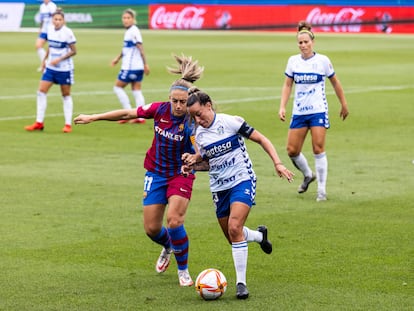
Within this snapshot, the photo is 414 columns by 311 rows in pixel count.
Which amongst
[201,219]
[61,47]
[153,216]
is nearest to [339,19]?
[61,47]

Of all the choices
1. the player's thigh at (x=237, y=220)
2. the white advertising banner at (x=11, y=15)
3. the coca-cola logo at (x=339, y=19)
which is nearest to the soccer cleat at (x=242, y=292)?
the player's thigh at (x=237, y=220)

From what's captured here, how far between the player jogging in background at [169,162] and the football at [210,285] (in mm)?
587

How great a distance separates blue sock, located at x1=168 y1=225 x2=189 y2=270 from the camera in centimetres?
1001

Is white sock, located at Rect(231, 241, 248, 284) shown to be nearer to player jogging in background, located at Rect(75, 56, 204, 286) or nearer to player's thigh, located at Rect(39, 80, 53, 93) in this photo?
player jogging in background, located at Rect(75, 56, 204, 286)

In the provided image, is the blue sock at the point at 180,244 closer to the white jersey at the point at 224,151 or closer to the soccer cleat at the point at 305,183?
the white jersey at the point at 224,151

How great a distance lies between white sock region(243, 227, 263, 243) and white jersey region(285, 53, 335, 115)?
15.1ft

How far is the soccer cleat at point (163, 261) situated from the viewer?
34.7 ft

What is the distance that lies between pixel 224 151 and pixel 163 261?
1.44m

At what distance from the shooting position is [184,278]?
1007cm

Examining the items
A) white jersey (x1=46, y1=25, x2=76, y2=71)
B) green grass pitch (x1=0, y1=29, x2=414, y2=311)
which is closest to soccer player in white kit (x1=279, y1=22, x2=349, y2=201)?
green grass pitch (x1=0, y1=29, x2=414, y2=311)

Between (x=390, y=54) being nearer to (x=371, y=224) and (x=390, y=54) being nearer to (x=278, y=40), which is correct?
(x=278, y=40)

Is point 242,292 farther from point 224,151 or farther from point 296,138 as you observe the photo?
point 296,138

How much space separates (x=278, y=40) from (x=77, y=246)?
40587 mm

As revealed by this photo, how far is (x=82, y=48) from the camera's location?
46312 mm
